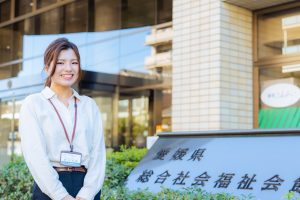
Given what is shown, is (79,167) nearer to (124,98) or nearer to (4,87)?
(124,98)

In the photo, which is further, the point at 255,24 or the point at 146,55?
the point at 146,55

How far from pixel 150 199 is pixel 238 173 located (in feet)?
2.56

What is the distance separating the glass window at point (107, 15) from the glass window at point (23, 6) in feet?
7.03

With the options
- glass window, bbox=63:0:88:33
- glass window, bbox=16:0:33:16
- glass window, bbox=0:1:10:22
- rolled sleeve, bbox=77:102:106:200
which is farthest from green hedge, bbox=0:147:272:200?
glass window, bbox=0:1:10:22

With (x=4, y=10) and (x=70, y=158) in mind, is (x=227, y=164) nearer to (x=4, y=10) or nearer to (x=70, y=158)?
(x=70, y=158)

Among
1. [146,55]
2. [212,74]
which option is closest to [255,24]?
[212,74]

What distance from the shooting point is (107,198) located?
4.20 m

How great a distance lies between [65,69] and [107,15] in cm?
874

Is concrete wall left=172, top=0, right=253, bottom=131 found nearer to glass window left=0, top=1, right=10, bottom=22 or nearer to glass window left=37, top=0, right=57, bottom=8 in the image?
glass window left=37, top=0, right=57, bottom=8

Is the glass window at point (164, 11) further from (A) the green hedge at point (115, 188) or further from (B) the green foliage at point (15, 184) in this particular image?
(B) the green foliage at point (15, 184)

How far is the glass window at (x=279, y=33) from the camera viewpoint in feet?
23.6

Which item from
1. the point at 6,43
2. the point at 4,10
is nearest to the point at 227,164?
the point at 6,43

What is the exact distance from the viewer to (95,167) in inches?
110

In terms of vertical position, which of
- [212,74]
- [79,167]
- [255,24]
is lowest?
[79,167]
